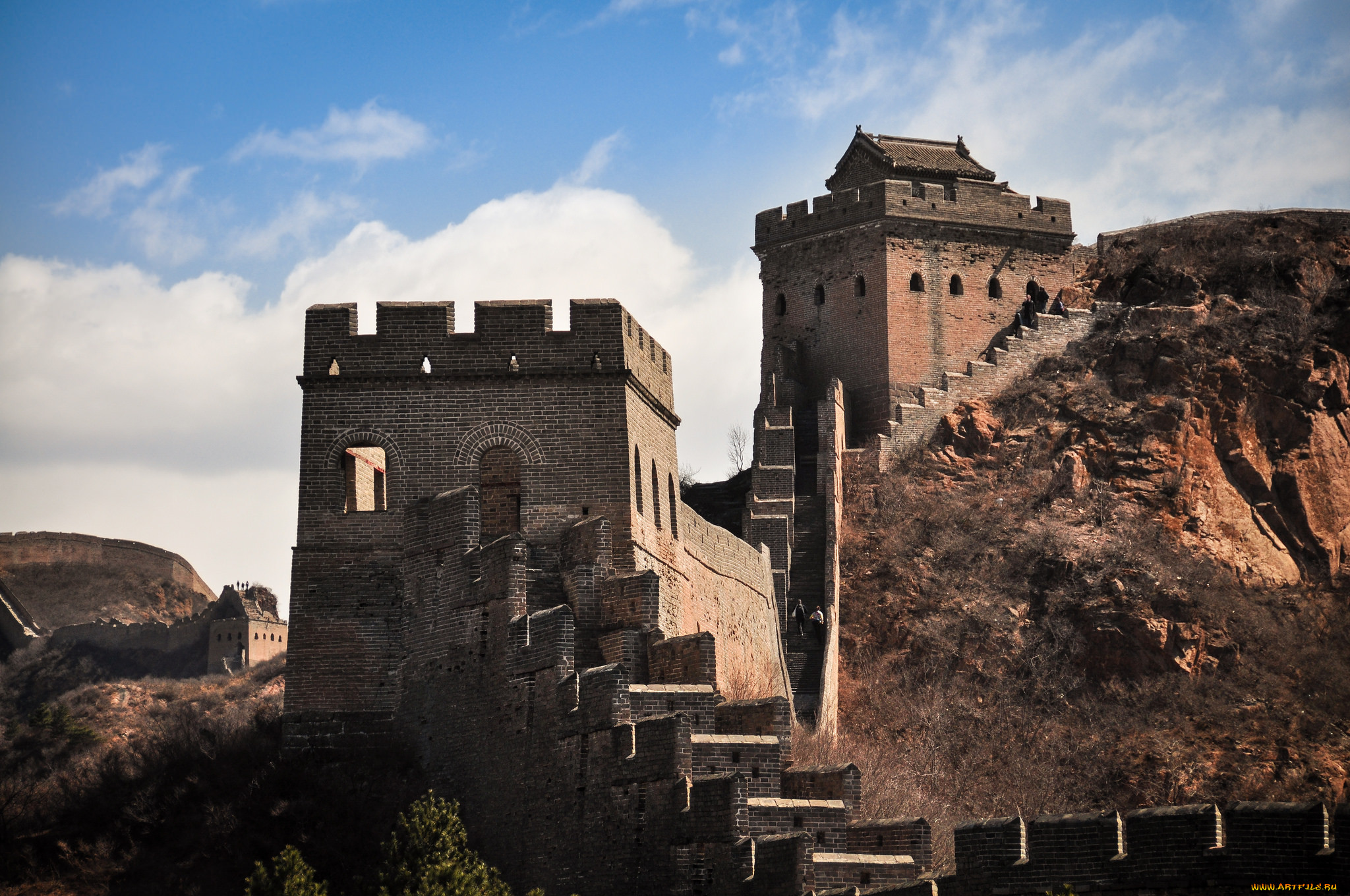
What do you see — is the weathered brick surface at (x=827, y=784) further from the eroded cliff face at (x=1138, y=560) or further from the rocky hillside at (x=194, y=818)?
the eroded cliff face at (x=1138, y=560)

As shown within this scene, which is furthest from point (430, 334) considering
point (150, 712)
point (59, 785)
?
point (150, 712)

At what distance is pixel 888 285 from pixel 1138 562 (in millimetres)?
10856

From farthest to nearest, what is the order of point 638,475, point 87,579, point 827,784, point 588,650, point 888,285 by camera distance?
point 87,579, point 888,285, point 638,475, point 588,650, point 827,784

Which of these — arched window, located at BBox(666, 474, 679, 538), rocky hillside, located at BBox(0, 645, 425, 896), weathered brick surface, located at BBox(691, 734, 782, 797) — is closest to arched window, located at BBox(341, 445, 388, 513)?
rocky hillside, located at BBox(0, 645, 425, 896)

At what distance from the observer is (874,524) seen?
1961 inches

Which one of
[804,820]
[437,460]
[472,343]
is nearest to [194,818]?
[437,460]

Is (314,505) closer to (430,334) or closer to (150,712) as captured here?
(430,334)

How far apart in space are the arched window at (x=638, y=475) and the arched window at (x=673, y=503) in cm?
146

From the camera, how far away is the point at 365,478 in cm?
Answer: 3581

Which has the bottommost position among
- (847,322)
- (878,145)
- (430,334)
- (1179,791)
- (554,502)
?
(1179,791)

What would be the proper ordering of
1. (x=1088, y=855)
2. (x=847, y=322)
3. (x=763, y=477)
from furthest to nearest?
1. (x=847, y=322)
2. (x=763, y=477)
3. (x=1088, y=855)

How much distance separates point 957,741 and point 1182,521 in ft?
35.6

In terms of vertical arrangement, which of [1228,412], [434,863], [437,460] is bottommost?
[434,863]

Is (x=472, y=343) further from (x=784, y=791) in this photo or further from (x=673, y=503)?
(x=784, y=791)
